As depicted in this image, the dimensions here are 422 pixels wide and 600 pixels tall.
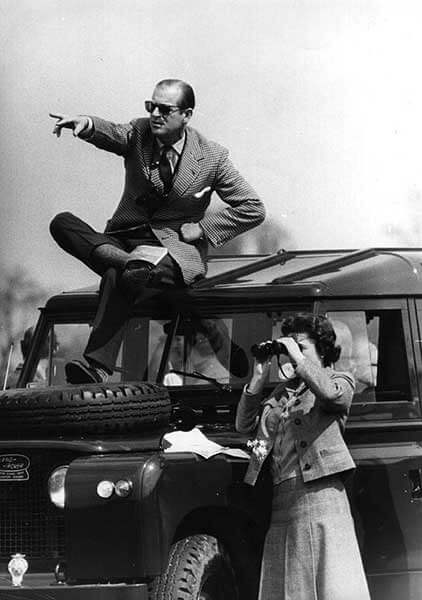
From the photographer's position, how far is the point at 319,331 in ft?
24.0

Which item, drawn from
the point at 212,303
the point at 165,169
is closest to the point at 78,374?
the point at 212,303

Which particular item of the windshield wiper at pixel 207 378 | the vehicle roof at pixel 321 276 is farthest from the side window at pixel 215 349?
the vehicle roof at pixel 321 276

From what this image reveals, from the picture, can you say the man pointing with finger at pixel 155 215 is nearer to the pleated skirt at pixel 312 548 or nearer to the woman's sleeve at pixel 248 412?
the woman's sleeve at pixel 248 412

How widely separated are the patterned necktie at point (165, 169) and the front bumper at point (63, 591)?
96.3 inches

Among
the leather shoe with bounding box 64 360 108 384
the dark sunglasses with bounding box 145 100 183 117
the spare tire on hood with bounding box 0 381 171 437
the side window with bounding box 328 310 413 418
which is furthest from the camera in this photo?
the dark sunglasses with bounding box 145 100 183 117

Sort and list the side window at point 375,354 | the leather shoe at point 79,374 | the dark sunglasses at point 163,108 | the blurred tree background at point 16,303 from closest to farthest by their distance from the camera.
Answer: the side window at point 375,354 < the leather shoe at point 79,374 < the dark sunglasses at point 163,108 < the blurred tree background at point 16,303

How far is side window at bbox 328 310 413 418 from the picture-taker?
7.98 meters

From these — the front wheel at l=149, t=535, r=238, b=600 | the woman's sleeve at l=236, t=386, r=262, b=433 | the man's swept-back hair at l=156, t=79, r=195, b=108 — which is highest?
the man's swept-back hair at l=156, t=79, r=195, b=108

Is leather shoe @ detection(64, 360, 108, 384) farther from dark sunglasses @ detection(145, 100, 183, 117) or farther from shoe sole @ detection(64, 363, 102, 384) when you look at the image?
dark sunglasses @ detection(145, 100, 183, 117)

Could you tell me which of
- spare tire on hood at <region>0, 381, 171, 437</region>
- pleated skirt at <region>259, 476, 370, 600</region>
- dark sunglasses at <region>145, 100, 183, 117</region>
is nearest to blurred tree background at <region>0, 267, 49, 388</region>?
dark sunglasses at <region>145, 100, 183, 117</region>

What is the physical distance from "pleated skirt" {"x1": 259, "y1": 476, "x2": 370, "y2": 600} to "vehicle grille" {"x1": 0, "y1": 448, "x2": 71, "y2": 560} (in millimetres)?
1031

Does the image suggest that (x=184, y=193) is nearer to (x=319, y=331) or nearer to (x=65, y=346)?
(x=65, y=346)

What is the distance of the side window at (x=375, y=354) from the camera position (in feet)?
26.2

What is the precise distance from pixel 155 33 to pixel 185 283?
3272mm
